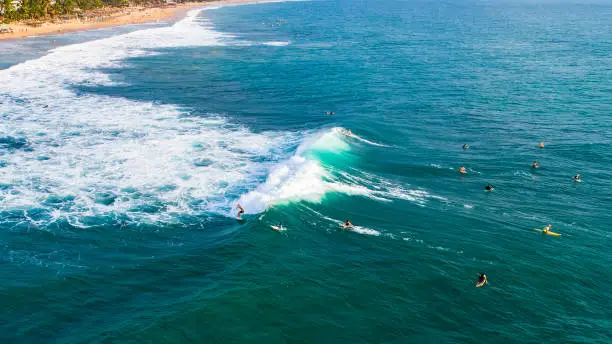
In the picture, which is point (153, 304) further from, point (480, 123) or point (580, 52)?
point (580, 52)

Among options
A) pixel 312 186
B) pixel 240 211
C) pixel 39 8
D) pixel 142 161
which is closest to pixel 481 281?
pixel 312 186

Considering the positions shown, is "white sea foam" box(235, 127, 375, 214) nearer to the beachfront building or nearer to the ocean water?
the ocean water

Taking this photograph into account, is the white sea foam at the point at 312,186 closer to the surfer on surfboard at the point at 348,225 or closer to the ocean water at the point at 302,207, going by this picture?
the ocean water at the point at 302,207

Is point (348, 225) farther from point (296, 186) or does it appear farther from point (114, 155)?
point (114, 155)

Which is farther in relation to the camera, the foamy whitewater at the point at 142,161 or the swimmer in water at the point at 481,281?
the foamy whitewater at the point at 142,161

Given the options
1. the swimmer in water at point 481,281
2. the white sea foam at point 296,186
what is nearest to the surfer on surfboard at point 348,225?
the white sea foam at point 296,186

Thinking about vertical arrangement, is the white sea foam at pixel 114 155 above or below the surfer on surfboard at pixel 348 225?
above

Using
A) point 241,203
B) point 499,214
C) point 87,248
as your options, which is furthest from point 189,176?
point 499,214

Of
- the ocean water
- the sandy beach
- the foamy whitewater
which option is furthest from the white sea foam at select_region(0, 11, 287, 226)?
the sandy beach
